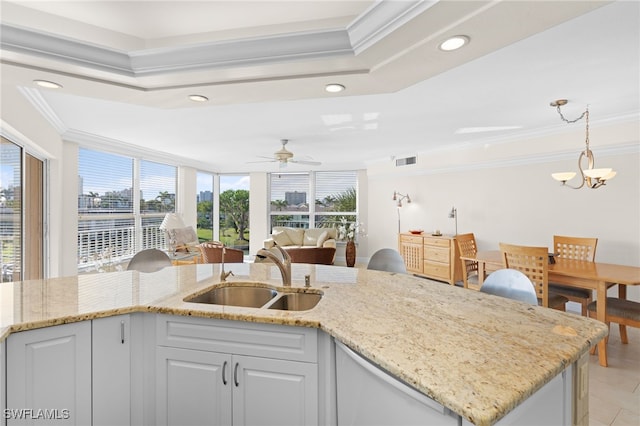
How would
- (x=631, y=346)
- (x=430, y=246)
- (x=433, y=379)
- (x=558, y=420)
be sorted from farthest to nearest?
(x=430, y=246) < (x=631, y=346) < (x=558, y=420) < (x=433, y=379)

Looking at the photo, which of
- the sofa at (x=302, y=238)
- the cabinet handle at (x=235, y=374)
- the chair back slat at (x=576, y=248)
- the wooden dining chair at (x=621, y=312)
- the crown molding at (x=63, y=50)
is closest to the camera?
the cabinet handle at (x=235, y=374)

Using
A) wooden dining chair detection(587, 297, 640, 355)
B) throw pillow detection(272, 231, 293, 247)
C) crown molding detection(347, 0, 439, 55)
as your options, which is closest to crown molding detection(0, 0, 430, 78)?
crown molding detection(347, 0, 439, 55)

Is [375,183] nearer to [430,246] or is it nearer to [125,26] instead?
[430,246]

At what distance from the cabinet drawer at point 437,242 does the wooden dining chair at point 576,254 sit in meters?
1.65

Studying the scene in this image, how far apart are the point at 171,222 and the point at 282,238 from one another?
2376 mm

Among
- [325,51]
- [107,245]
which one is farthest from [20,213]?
[325,51]

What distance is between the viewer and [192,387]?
5.10 feet

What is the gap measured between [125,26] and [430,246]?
5.21 metres

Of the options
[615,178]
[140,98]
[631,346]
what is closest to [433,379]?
[140,98]

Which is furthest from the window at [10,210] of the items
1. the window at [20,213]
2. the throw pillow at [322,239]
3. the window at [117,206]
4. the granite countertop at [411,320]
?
the throw pillow at [322,239]

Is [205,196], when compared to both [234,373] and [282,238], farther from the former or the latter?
[234,373]

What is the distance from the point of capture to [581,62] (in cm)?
249

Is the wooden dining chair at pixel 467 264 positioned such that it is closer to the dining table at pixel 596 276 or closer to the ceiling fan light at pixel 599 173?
the dining table at pixel 596 276

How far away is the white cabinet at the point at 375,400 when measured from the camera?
0.95 meters
